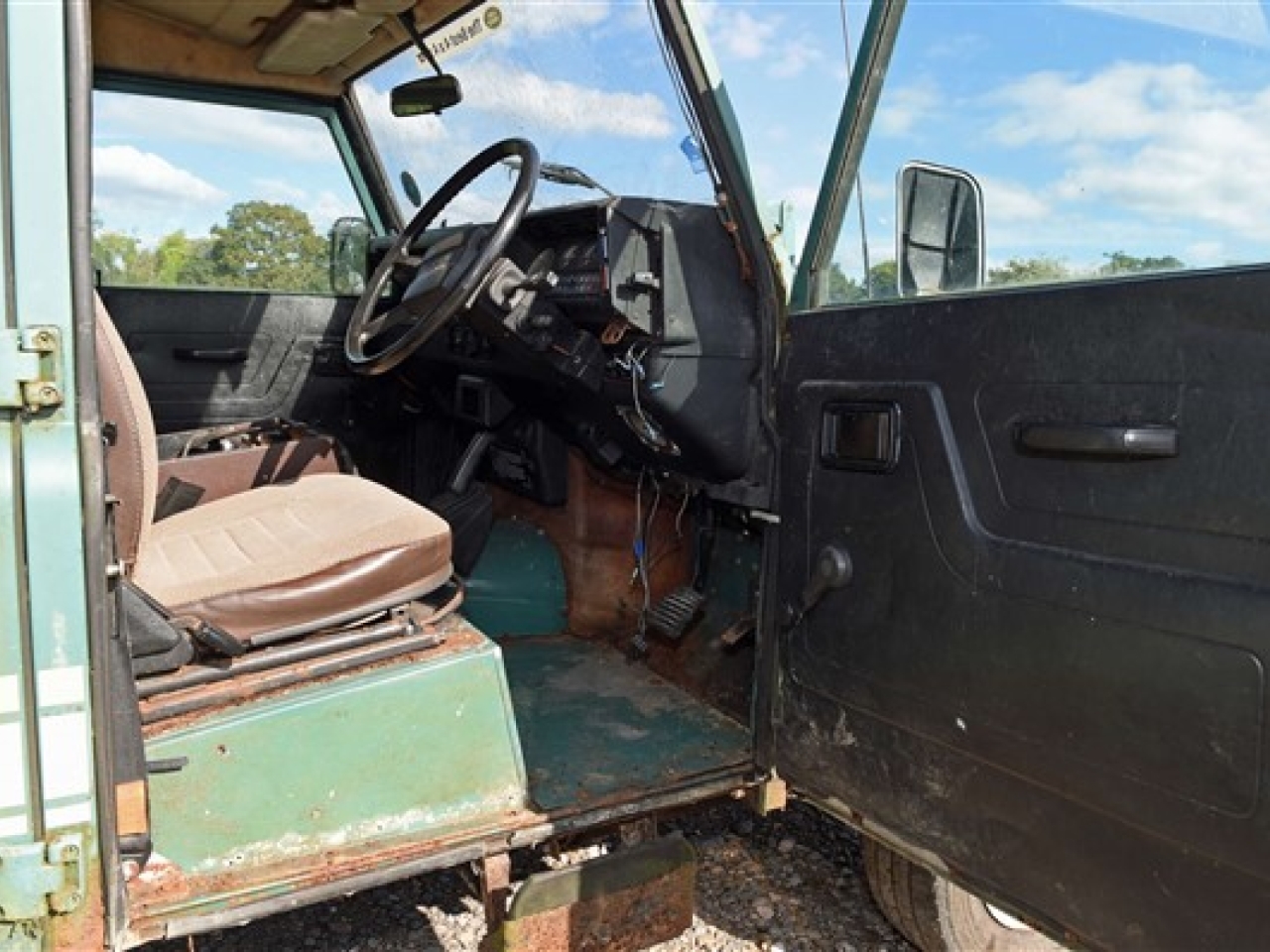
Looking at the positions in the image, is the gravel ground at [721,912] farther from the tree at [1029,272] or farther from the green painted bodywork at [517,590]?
the tree at [1029,272]

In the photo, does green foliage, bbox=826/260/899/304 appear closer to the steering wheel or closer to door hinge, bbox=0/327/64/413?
the steering wheel

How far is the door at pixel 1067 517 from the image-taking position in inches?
56.0

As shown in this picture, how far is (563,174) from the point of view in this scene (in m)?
2.73

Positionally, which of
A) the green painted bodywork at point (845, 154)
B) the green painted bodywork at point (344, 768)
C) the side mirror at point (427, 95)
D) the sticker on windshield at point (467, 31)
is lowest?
the green painted bodywork at point (344, 768)

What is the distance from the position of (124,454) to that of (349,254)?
A: 2.26 meters

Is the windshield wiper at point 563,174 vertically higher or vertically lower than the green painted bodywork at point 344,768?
higher

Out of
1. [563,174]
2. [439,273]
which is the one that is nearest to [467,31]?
[563,174]

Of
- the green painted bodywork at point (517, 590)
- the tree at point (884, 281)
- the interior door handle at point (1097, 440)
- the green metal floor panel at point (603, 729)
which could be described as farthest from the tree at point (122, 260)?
the interior door handle at point (1097, 440)

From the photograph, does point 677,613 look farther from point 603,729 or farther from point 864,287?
point 864,287

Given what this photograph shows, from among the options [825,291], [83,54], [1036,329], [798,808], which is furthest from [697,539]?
[83,54]

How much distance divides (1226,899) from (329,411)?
10.1ft

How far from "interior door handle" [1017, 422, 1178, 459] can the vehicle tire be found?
959mm

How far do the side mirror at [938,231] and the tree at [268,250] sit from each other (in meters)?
2.46

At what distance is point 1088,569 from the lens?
1.58m
